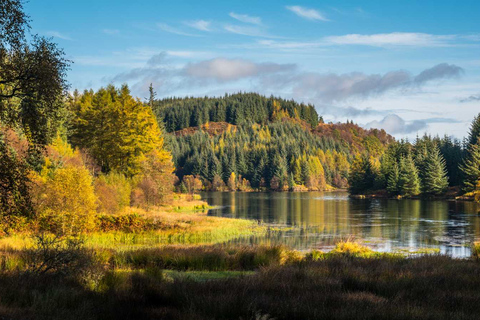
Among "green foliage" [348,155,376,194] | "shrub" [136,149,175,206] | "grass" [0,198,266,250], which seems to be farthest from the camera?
"green foliage" [348,155,376,194]

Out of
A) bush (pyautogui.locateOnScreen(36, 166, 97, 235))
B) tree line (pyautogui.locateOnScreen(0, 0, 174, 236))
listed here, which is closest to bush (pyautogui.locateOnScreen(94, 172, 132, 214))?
tree line (pyautogui.locateOnScreen(0, 0, 174, 236))

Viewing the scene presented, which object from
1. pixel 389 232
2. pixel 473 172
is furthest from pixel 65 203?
pixel 473 172

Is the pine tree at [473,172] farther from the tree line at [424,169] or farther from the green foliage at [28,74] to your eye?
the green foliage at [28,74]

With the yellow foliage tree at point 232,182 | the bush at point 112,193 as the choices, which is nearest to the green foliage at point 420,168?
the bush at point 112,193

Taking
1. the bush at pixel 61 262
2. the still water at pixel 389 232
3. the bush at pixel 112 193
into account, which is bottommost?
the still water at pixel 389 232

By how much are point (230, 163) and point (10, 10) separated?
171 meters

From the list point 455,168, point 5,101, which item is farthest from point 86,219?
point 455,168

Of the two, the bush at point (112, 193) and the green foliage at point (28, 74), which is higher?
the green foliage at point (28, 74)

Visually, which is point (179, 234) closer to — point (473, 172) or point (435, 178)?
point (473, 172)

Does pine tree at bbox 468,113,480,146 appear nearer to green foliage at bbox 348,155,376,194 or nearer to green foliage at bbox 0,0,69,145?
green foliage at bbox 348,155,376,194

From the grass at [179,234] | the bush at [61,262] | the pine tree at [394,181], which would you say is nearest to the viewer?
the bush at [61,262]

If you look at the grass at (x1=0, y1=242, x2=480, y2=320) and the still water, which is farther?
the still water

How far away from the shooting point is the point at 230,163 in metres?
183

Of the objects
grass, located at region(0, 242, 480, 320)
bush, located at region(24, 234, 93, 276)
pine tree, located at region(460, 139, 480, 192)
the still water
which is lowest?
the still water
